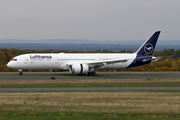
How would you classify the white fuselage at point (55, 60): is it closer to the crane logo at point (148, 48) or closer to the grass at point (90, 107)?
the crane logo at point (148, 48)

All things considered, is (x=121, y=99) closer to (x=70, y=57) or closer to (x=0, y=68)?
(x=70, y=57)

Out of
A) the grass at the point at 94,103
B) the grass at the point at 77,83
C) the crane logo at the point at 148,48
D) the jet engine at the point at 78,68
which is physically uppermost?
the crane logo at the point at 148,48

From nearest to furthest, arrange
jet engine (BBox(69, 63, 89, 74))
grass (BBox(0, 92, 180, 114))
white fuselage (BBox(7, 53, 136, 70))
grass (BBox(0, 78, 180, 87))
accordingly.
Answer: grass (BBox(0, 92, 180, 114))
grass (BBox(0, 78, 180, 87))
jet engine (BBox(69, 63, 89, 74))
white fuselage (BBox(7, 53, 136, 70))

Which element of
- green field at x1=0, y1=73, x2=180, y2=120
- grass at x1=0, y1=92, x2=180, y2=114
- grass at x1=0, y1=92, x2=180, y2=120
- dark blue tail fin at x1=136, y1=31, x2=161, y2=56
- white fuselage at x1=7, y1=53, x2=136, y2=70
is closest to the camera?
green field at x1=0, y1=73, x2=180, y2=120

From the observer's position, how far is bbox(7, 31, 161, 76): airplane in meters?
47.2

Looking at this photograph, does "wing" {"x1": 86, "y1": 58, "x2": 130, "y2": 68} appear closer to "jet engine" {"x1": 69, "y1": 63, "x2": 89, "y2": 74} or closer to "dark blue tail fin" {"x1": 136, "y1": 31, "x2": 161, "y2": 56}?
"jet engine" {"x1": 69, "y1": 63, "x2": 89, "y2": 74}

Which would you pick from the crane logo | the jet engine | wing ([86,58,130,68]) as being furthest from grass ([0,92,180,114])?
the crane logo

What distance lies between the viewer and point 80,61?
166ft

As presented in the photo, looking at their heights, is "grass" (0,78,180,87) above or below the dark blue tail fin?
below

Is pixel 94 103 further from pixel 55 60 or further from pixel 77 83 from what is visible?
pixel 55 60

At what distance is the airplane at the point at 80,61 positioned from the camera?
4719 cm

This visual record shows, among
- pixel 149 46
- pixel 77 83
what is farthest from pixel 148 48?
pixel 77 83

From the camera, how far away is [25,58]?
47250 millimetres

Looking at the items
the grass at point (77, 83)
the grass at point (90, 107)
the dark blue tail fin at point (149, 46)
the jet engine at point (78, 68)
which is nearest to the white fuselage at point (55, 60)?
the jet engine at point (78, 68)
